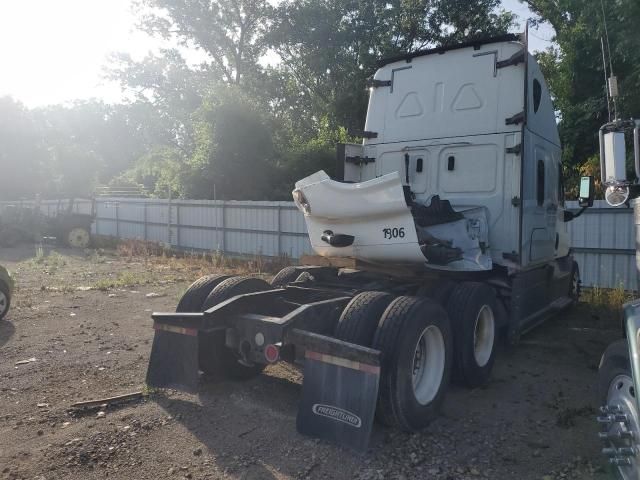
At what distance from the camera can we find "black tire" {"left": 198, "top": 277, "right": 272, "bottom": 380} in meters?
4.79

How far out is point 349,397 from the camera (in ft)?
12.2

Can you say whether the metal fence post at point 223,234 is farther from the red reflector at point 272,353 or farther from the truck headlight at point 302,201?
the red reflector at point 272,353

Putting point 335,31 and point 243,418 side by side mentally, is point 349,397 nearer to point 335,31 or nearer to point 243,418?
point 243,418

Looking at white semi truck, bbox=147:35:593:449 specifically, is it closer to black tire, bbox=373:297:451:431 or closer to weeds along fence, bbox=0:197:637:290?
black tire, bbox=373:297:451:431

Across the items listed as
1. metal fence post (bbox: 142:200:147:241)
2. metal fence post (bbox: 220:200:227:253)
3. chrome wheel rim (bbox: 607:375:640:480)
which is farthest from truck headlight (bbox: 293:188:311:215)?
metal fence post (bbox: 142:200:147:241)

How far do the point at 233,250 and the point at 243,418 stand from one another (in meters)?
12.9

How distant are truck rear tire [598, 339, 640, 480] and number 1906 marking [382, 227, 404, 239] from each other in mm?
1978

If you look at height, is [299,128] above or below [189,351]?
above

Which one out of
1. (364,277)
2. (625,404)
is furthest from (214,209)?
(625,404)

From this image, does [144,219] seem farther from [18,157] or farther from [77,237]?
[18,157]

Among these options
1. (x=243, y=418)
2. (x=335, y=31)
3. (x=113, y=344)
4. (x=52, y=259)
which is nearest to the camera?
(x=243, y=418)

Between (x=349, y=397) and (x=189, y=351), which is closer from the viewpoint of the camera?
(x=349, y=397)

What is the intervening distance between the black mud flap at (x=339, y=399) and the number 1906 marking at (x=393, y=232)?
1542mm

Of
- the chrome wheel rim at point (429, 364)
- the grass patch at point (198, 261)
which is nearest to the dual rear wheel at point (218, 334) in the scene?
the chrome wheel rim at point (429, 364)
